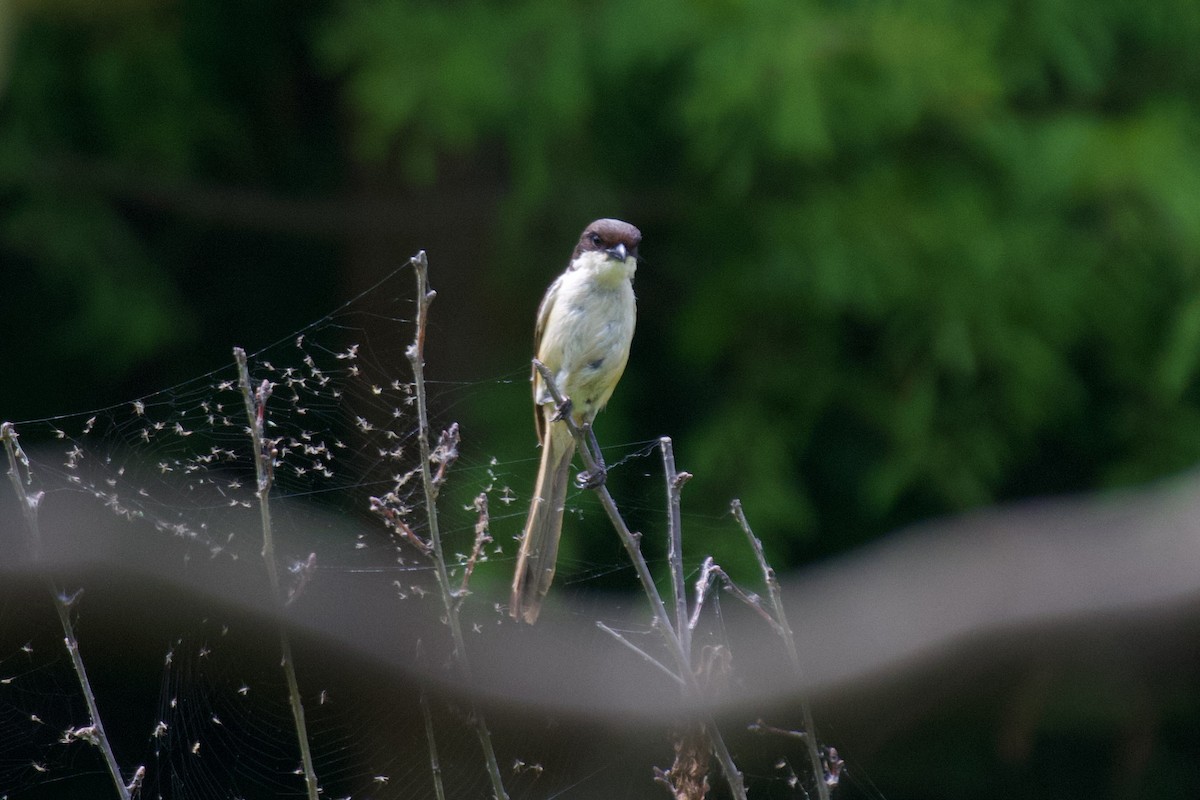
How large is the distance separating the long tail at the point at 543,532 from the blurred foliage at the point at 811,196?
1.98 metres

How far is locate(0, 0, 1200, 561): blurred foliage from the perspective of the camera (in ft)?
17.9

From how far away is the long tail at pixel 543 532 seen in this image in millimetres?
2465

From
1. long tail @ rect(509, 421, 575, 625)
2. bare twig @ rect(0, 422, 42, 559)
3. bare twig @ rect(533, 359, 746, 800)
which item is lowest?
long tail @ rect(509, 421, 575, 625)

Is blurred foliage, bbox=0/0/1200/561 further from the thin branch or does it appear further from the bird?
the thin branch

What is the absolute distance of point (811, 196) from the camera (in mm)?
5832

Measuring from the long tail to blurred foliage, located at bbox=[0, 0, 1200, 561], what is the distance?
78.0 inches

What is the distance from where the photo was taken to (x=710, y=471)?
5.72 meters

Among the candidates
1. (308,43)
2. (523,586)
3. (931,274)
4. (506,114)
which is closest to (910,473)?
(931,274)

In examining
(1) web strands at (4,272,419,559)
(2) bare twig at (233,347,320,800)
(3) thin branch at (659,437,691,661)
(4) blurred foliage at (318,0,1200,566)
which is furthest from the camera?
(4) blurred foliage at (318,0,1200,566)

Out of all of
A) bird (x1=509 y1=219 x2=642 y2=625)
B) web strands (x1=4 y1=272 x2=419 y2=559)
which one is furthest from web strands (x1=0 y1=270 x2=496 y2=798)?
bird (x1=509 y1=219 x2=642 y2=625)

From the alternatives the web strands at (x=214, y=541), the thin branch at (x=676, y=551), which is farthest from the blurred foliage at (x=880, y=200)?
the thin branch at (x=676, y=551)

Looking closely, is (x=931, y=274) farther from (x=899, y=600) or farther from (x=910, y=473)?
(x=899, y=600)

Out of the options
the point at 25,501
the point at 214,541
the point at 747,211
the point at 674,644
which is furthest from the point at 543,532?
the point at 747,211

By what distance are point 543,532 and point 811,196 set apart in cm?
351
